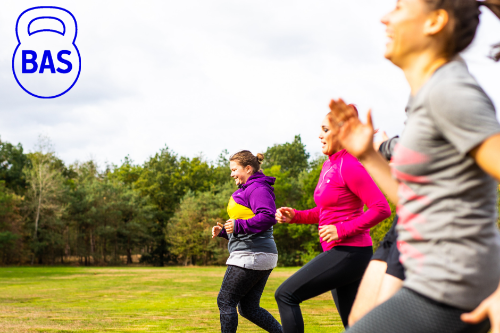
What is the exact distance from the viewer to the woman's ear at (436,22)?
1.74 m

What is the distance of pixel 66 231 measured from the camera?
177ft

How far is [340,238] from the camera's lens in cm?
396

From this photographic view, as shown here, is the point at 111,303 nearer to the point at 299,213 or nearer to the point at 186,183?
the point at 299,213

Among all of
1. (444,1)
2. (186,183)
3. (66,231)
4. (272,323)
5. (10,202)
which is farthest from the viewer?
(186,183)

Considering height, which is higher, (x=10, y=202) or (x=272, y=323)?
(x=10, y=202)

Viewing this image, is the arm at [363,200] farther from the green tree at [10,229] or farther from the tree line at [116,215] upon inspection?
the tree line at [116,215]

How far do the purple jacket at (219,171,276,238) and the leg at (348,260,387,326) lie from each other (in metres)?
2.21

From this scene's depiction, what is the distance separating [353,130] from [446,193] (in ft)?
1.73

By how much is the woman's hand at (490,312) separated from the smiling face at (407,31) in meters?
0.90

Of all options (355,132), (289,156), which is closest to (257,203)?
(355,132)

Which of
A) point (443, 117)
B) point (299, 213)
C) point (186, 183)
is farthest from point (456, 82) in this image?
point (186, 183)

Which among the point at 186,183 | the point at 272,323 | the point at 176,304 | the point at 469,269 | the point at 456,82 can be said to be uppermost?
the point at 186,183

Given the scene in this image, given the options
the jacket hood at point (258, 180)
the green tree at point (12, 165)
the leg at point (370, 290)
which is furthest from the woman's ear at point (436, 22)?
the green tree at point (12, 165)

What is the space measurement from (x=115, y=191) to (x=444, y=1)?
57.7 meters
